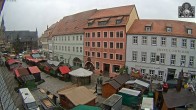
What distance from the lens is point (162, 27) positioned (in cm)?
2889

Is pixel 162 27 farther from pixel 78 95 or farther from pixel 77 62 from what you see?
pixel 77 62

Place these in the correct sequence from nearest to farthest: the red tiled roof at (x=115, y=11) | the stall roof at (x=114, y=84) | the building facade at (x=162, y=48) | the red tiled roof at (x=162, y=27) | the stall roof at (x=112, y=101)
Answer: the stall roof at (x=112, y=101)
the stall roof at (x=114, y=84)
the building facade at (x=162, y=48)
the red tiled roof at (x=162, y=27)
the red tiled roof at (x=115, y=11)

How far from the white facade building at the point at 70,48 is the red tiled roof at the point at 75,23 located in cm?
125

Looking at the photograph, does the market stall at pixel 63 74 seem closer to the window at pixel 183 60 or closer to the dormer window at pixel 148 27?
the dormer window at pixel 148 27

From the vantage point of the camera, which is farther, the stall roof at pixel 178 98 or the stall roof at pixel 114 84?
the stall roof at pixel 114 84

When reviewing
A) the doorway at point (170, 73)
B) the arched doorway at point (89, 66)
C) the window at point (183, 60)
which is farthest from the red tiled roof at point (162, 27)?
the arched doorway at point (89, 66)

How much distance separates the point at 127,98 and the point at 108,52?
1435cm

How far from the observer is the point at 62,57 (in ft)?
154

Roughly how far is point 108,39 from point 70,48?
1313cm

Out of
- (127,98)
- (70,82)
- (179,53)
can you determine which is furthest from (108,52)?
(127,98)

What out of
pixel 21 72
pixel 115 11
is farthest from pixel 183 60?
pixel 21 72

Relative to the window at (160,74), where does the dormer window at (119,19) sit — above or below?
above

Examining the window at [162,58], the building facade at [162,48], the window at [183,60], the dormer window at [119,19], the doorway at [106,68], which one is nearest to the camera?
the building facade at [162,48]

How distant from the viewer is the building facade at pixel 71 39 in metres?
39.8
